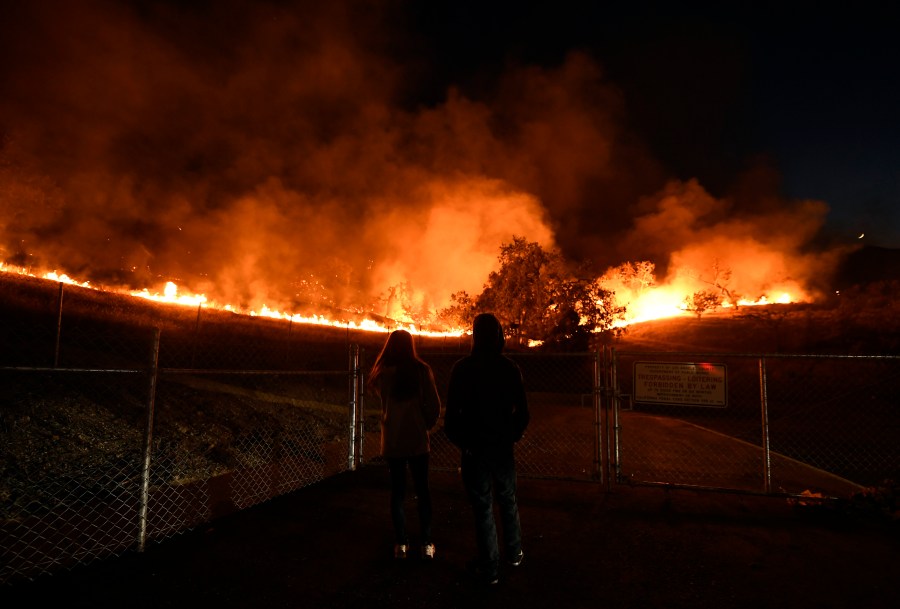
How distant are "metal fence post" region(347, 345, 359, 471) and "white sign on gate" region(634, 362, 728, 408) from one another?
4.08 metres

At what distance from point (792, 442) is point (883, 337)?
19.5 meters

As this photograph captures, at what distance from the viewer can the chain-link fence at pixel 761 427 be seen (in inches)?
261

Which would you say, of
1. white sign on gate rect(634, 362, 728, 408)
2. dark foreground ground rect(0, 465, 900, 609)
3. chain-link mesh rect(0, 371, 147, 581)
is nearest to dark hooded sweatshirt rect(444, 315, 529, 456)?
dark foreground ground rect(0, 465, 900, 609)

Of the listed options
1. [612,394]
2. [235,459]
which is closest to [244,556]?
[235,459]

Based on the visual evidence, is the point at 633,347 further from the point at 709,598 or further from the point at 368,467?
the point at 709,598

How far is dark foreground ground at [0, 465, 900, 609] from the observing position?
389 centimetres

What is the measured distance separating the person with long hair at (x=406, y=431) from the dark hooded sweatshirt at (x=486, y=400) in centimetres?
41

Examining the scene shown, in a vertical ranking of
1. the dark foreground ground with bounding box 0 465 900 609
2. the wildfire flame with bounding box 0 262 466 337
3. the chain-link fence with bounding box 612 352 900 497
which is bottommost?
the dark foreground ground with bounding box 0 465 900 609

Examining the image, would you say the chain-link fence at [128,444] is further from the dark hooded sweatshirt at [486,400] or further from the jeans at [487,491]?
the jeans at [487,491]

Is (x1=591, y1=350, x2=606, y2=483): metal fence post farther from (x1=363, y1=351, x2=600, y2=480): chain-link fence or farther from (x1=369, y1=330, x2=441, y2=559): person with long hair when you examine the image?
(x1=369, y1=330, x2=441, y2=559): person with long hair

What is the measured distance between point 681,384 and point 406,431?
4.12m

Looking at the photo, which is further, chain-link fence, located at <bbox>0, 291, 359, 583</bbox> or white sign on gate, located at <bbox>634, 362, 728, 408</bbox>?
white sign on gate, located at <bbox>634, 362, 728, 408</bbox>

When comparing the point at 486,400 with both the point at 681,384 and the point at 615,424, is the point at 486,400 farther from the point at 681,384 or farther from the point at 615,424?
the point at 681,384

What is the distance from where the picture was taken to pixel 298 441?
32.7 ft
